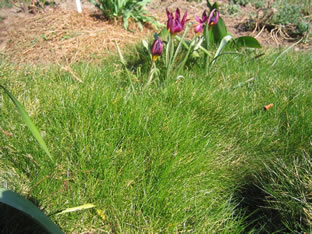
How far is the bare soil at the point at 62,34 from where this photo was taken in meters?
2.68

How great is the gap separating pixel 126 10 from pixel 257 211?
2739 millimetres

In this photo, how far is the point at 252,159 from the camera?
57.9 inches

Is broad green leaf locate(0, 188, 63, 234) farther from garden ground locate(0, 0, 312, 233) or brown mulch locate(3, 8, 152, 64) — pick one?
brown mulch locate(3, 8, 152, 64)

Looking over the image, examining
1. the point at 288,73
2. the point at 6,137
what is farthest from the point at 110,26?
the point at 6,137

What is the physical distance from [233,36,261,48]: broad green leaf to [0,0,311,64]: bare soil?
1.07m

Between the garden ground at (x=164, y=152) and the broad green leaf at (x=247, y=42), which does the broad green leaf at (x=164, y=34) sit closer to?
the garden ground at (x=164, y=152)

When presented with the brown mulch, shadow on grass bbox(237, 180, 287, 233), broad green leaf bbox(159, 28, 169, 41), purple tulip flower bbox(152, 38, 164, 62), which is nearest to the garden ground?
shadow on grass bbox(237, 180, 287, 233)

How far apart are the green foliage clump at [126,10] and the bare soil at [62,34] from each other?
0.10m

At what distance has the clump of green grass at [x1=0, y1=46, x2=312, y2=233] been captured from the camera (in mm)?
1147

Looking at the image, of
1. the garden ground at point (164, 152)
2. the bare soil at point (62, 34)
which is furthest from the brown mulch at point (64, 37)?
the garden ground at point (164, 152)

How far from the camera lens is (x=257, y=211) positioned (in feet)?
4.35

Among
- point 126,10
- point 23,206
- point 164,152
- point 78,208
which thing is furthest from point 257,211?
point 126,10

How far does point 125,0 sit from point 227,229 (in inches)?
113

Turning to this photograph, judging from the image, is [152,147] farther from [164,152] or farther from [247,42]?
[247,42]
